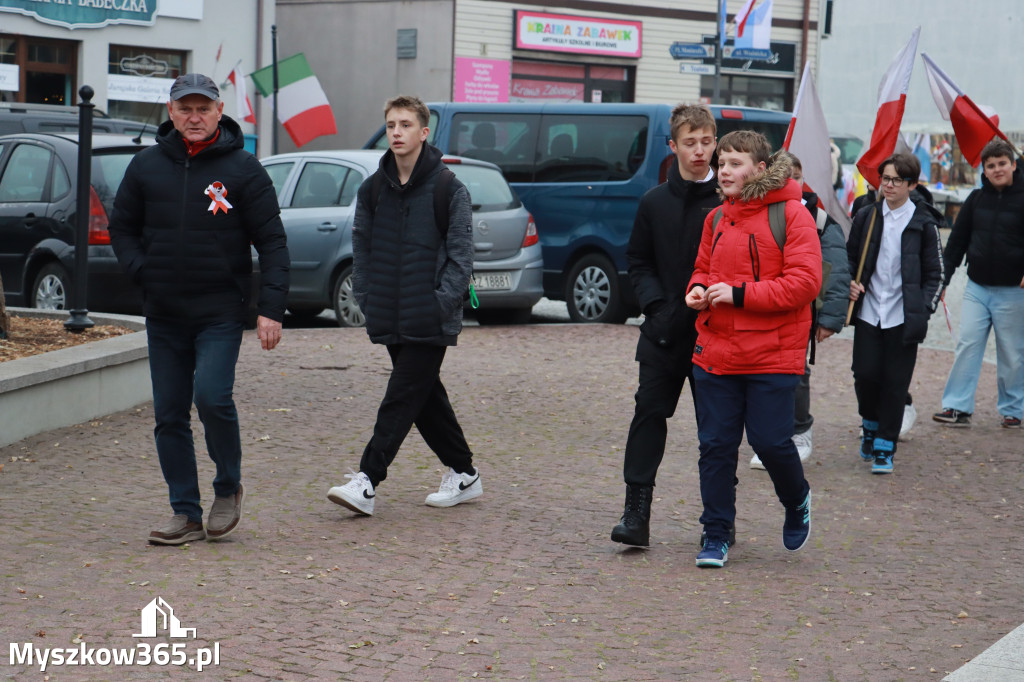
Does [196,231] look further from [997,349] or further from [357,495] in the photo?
[997,349]

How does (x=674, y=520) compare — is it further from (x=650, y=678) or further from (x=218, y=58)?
(x=218, y=58)

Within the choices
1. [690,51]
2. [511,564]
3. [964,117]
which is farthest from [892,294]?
[690,51]

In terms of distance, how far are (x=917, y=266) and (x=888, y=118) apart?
5.42ft

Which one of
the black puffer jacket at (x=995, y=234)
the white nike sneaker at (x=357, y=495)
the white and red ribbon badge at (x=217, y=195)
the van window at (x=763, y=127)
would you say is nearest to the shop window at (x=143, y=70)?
the van window at (x=763, y=127)

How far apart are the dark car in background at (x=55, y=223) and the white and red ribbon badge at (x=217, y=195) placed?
5.62m

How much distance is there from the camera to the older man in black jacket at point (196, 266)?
5719 mm

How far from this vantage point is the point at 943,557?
612 centimetres

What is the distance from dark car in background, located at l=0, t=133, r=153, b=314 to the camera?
1114 cm

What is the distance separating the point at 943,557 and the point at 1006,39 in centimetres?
3967

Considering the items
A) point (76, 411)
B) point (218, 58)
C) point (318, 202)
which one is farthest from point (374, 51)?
point (76, 411)

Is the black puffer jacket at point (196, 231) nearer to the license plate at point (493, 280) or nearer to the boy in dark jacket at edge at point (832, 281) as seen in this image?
the boy in dark jacket at edge at point (832, 281)

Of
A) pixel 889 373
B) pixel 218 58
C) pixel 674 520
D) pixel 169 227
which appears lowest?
pixel 674 520

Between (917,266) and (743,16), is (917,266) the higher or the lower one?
the lower one

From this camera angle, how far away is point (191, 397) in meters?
5.92
